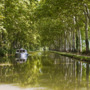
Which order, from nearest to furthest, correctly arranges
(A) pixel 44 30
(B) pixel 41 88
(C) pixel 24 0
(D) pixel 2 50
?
(B) pixel 41 88 → (C) pixel 24 0 → (D) pixel 2 50 → (A) pixel 44 30

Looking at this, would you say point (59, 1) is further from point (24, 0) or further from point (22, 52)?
point (22, 52)

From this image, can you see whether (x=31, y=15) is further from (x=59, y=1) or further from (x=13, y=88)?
(x=13, y=88)

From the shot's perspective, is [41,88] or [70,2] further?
[70,2]

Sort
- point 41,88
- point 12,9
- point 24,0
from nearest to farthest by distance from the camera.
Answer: point 41,88
point 24,0
point 12,9

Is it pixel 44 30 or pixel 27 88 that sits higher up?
pixel 44 30

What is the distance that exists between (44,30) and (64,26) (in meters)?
18.4

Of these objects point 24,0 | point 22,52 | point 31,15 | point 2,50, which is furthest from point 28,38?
point 24,0

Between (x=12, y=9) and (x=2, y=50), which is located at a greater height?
(x=12, y=9)

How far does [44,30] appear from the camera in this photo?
211ft

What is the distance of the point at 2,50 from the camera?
39.6 metres

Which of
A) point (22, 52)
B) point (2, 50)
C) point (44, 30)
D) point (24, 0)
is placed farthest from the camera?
point (44, 30)

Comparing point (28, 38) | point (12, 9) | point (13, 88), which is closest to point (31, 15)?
point (12, 9)

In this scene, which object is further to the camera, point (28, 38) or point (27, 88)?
point (28, 38)

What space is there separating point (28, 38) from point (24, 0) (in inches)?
1426
